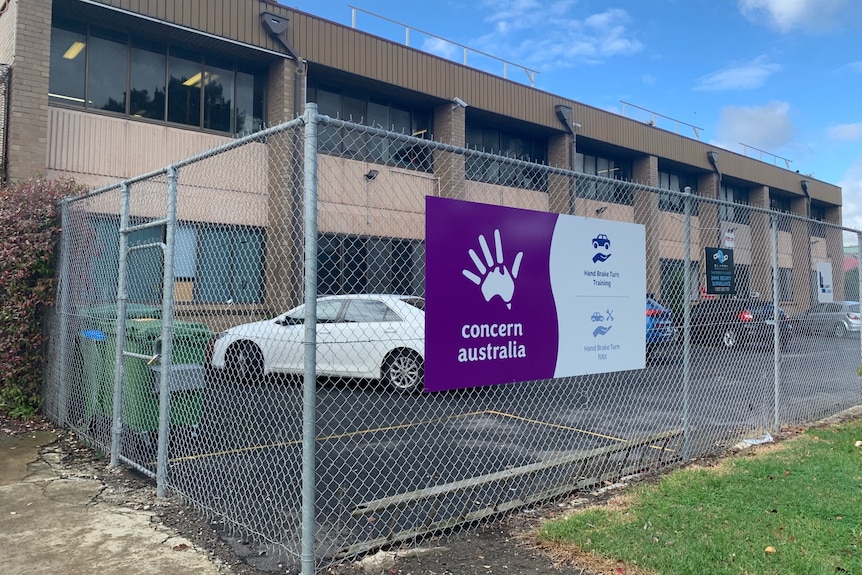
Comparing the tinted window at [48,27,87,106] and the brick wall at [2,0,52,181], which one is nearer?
the brick wall at [2,0,52,181]

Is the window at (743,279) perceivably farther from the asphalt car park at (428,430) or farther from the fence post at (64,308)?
the fence post at (64,308)

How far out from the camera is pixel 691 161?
84.0ft

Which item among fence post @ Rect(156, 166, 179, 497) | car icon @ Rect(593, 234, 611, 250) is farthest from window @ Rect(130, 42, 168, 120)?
car icon @ Rect(593, 234, 611, 250)

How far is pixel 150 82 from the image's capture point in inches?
517

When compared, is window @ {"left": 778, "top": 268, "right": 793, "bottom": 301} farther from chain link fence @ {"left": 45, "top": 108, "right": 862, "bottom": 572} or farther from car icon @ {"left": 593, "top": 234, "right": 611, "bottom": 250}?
car icon @ {"left": 593, "top": 234, "right": 611, "bottom": 250}

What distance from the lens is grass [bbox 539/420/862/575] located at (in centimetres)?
350

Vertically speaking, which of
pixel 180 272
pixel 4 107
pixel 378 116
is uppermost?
pixel 378 116

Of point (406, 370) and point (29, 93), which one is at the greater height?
point (29, 93)

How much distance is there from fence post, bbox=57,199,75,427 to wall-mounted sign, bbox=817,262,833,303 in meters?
9.11

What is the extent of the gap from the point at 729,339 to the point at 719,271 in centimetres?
172

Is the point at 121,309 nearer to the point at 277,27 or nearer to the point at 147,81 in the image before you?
the point at 147,81

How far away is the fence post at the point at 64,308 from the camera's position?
658 centimetres

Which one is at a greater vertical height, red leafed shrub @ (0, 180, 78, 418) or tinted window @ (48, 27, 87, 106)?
tinted window @ (48, 27, 87, 106)

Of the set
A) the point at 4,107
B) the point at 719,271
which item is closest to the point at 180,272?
the point at 719,271
